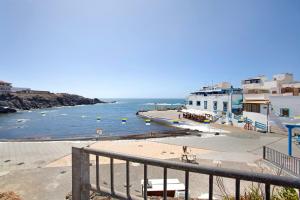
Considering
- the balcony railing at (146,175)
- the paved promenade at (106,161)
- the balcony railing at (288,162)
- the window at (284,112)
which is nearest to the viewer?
the balcony railing at (146,175)

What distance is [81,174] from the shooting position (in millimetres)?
3029

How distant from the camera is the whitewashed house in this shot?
34.4m

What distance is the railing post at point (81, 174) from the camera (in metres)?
3.04

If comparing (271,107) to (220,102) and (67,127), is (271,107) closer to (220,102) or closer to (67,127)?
(220,102)

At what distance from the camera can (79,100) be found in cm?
14112

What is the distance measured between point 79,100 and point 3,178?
13835 cm

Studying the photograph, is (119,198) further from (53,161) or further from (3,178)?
(53,161)

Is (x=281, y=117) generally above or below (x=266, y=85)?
below

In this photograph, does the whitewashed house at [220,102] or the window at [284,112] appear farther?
the whitewashed house at [220,102]

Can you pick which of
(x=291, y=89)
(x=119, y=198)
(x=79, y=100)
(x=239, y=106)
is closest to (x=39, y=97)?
(x=79, y=100)

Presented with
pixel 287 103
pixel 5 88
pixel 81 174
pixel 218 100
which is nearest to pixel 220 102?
pixel 218 100

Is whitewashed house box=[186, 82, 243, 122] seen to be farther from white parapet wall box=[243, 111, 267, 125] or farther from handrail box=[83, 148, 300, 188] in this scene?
handrail box=[83, 148, 300, 188]

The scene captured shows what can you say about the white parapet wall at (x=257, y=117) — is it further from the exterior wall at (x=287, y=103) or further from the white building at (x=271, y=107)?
the exterior wall at (x=287, y=103)

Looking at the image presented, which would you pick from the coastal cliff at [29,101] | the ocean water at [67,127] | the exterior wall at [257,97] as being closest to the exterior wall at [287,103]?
the exterior wall at [257,97]
